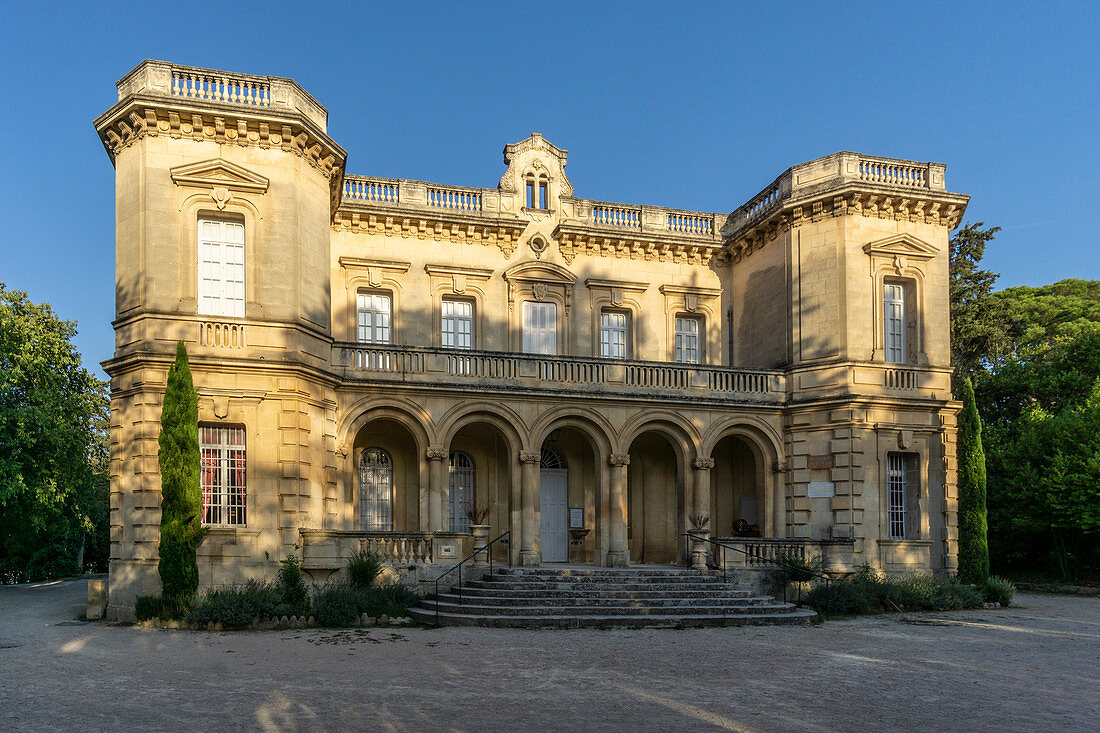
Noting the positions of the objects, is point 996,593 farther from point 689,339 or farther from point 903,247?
point 689,339

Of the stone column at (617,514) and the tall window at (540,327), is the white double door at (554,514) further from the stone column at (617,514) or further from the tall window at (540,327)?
the tall window at (540,327)

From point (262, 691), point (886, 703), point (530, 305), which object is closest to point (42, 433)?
point (530, 305)

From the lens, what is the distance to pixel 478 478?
72.4 ft

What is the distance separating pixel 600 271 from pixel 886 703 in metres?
16.3

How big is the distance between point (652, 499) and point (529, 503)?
4.70 meters

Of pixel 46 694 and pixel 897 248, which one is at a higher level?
pixel 897 248

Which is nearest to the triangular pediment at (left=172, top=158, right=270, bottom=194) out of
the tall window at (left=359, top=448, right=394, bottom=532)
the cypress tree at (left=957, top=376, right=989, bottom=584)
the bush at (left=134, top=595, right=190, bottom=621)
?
the tall window at (left=359, top=448, right=394, bottom=532)

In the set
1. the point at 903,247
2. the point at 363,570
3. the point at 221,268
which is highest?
the point at 903,247

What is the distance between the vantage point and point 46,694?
32.6 ft

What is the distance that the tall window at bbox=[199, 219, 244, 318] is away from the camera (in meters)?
17.5

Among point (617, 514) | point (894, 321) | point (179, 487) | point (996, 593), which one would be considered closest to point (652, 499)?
point (617, 514)

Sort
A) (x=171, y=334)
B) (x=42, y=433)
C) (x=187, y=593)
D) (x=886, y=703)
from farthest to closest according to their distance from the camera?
(x=42, y=433)
(x=171, y=334)
(x=187, y=593)
(x=886, y=703)

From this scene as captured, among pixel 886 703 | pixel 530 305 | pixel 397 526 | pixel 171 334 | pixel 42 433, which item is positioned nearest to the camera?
pixel 886 703

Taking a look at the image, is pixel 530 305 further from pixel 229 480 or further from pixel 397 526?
pixel 229 480
